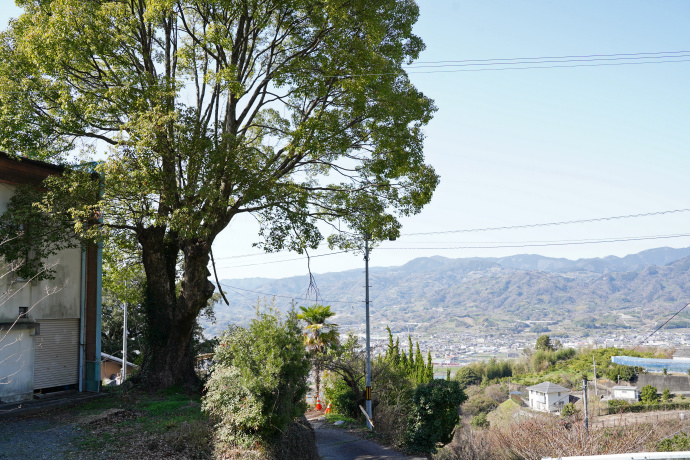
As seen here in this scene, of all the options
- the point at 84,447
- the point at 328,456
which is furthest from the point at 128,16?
the point at 328,456

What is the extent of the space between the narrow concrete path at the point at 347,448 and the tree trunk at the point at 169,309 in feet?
14.4

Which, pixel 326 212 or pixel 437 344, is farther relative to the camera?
pixel 437 344

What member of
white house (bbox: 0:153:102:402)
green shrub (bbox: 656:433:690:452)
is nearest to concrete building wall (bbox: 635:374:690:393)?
green shrub (bbox: 656:433:690:452)

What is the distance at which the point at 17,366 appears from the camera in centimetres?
1509

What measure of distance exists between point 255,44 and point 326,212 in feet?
18.9

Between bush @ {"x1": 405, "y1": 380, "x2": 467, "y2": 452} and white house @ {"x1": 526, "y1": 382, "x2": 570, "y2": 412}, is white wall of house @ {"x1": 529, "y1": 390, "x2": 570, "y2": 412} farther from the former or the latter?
bush @ {"x1": 405, "y1": 380, "x2": 467, "y2": 452}

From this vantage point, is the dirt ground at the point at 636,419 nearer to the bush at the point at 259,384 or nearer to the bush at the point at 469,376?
the bush at the point at 259,384

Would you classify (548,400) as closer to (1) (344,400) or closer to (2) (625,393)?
(2) (625,393)

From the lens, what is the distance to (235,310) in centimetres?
14312

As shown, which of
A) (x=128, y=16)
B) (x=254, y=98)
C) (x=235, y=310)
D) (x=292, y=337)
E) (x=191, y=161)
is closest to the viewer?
(x=292, y=337)

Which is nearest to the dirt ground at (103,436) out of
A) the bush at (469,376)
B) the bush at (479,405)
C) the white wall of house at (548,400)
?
the bush at (479,405)

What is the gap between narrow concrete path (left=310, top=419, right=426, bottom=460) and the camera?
14.0 meters

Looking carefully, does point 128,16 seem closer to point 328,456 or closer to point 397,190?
point 397,190

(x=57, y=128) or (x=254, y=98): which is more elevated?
(x=254, y=98)
